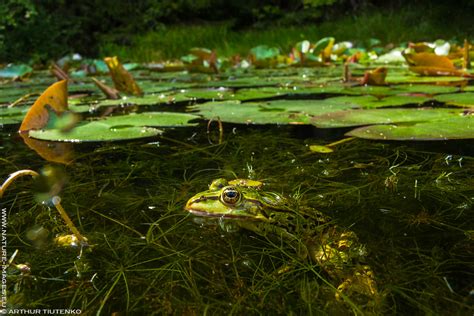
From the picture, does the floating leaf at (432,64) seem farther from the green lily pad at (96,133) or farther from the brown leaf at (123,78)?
the green lily pad at (96,133)

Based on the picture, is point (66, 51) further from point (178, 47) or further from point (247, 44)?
point (247, 44)

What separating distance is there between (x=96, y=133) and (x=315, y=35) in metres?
6.39

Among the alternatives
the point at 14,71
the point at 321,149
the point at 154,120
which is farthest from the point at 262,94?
the point at 14,71

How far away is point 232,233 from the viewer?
0.75 metres

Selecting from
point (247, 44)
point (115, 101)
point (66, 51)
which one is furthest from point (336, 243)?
point (66, 51)

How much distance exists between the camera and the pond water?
1.77 ft

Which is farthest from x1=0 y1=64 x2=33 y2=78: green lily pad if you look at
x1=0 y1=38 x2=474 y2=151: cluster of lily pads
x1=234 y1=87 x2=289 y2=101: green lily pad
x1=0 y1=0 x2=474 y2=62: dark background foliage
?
x1=0 y1=0 x2=474 y2=62: dark background foliage

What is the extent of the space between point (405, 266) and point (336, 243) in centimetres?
11

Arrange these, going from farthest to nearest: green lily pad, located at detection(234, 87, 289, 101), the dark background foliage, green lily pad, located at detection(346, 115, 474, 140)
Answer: the dark background foliage
green lily pad, located at detection(234, 87, 289, 101)
green lily pad, located at detection(346, 115, 474, 140)

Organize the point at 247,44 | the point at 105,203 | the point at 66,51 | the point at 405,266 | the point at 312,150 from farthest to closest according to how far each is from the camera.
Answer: the point at 66,51
the point at 247,44
the point at 312,150
the point at 105,203
the point at 405,266

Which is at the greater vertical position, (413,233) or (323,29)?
(413,233)

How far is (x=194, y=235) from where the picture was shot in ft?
2.37

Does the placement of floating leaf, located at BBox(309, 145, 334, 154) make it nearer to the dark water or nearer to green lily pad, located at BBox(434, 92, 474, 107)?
the dark water

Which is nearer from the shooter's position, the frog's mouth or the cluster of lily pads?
the frog's mouth
